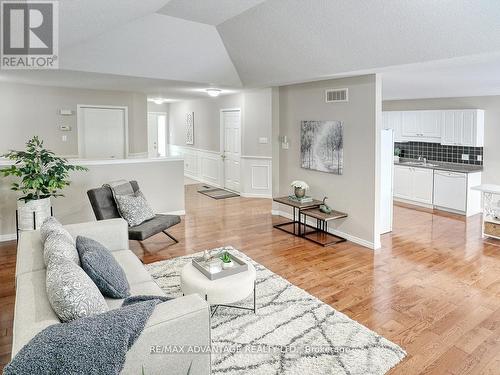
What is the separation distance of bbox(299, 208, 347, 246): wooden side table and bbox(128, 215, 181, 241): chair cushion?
6.29 ft

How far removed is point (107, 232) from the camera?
11.8ft

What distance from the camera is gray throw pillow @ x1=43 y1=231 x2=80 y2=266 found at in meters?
2.33

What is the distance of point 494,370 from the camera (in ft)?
8.37

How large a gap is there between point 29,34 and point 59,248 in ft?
8.42

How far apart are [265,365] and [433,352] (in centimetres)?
124

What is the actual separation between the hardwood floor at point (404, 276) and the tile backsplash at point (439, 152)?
1334 mm

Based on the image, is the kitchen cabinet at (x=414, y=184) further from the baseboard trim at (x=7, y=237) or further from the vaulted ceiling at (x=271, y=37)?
the baseboard trim at (x=7, y=237)

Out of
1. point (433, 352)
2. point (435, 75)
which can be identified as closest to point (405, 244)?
point (435, 75)

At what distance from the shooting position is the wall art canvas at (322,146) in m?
5.45

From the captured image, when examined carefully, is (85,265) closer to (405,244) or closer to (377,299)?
(377,299)

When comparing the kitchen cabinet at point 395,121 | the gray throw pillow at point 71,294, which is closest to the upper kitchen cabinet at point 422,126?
the kitchen cabinet at point 395,121

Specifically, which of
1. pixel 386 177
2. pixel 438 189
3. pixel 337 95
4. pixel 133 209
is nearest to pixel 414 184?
pixel 438 189

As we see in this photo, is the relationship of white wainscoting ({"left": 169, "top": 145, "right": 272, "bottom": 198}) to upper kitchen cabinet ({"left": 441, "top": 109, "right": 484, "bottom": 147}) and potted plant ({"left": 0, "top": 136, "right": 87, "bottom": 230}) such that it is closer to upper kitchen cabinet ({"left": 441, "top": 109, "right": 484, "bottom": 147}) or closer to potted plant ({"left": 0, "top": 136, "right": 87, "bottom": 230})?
upper kitchen cabinet ({"left": 441, "top": 109, "right": 484, "bottom": 147})

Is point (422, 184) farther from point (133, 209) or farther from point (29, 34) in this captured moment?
point (29, 34)
